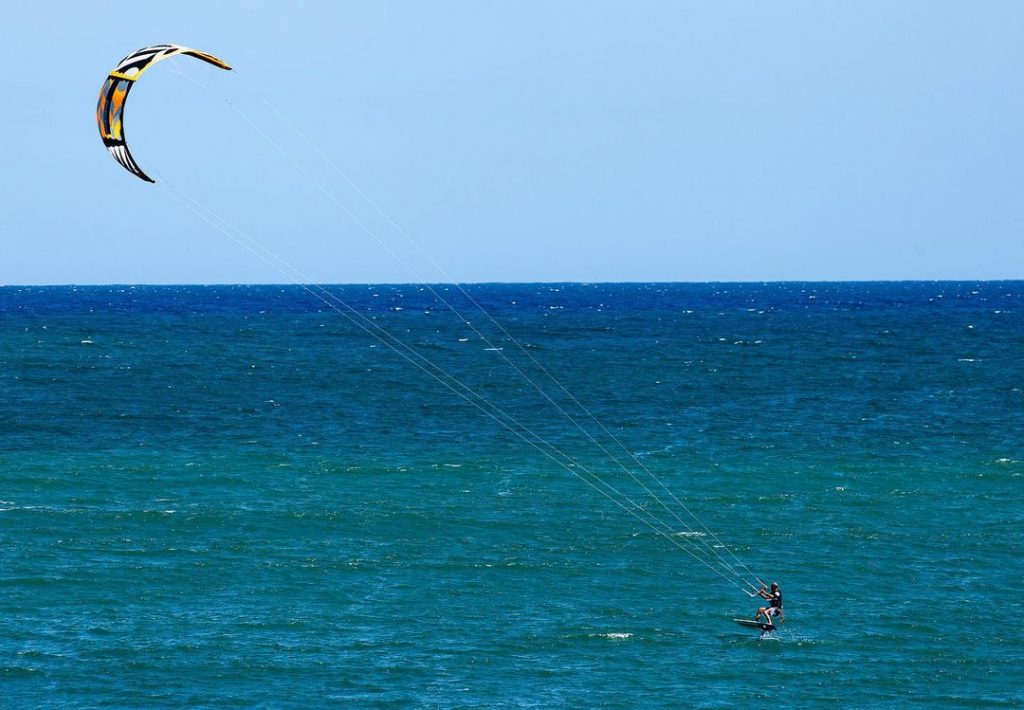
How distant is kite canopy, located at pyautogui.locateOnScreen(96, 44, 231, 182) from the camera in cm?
3322

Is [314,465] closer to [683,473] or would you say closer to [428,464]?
[428,464]

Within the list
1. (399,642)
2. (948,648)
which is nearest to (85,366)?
(399,642)

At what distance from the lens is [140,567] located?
45.5 meters

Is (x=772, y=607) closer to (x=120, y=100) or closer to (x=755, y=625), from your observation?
(x=755, y=625)

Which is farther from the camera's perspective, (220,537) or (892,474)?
(892,474)

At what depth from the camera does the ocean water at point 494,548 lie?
35.4 meters

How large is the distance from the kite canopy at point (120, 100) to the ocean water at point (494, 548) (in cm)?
1381

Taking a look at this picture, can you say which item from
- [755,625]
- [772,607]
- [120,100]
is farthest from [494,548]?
[120,100]

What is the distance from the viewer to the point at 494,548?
48781 mm

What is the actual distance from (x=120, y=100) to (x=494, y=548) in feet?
74.1

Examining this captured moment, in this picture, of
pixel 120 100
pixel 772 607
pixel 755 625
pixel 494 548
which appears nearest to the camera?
pixel 120 100

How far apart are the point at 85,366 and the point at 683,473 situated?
70295 millimetres

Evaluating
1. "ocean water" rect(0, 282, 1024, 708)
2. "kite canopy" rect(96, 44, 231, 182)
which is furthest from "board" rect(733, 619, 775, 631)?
"kite canopy" rect(96, 44, 231, 182)

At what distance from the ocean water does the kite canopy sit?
13.8m
